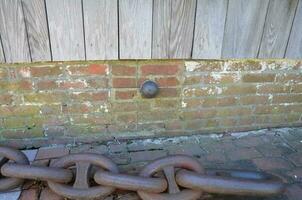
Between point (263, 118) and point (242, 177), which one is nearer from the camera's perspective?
point (242, 177)

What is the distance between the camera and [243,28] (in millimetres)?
1797

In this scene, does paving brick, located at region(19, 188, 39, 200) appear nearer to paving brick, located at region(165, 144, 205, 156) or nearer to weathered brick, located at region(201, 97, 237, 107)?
paving brick, located at region(165, 144, 205, 156)

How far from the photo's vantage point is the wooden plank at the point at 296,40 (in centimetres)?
183

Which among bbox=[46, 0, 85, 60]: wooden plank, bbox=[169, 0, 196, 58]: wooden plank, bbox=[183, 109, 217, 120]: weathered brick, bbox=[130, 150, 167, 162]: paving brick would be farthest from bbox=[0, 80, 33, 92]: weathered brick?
bbox=[183, 109, 217, 120]: weathered brick

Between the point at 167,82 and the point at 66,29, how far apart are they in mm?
697

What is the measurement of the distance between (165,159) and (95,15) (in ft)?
2.88

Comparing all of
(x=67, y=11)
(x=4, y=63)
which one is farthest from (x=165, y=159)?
(x=4, y=63)

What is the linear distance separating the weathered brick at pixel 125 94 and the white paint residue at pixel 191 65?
37cm

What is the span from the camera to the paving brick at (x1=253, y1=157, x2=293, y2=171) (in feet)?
5.88

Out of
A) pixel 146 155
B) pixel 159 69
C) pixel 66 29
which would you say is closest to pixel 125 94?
pixel 159 69

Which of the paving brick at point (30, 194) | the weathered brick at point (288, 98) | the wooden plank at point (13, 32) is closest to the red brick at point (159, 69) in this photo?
the wooden plank at point (13, 32)

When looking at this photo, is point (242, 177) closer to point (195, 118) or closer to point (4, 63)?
point (195, 118)

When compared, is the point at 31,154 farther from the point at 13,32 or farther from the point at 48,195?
the point at 13,32

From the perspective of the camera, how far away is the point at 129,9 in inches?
64.2
